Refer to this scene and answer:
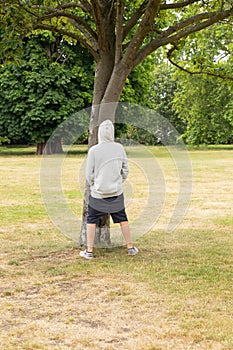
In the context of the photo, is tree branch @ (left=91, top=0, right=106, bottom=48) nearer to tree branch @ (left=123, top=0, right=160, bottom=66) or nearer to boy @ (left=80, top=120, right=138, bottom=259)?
tree branch @ (left=123, top=0, right=160, bottom=66)

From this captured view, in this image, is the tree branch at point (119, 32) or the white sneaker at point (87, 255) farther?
the tree branch at point (119, 32)

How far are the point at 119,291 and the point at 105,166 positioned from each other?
1.94 metres

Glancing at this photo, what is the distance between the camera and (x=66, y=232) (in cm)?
921

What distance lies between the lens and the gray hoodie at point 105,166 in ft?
23.1

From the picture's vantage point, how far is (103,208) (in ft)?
23.5

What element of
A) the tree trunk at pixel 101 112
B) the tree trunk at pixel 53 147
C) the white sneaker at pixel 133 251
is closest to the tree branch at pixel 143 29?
the tree trunk at pixel 101 112

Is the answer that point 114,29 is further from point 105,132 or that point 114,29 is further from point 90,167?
point 90,167

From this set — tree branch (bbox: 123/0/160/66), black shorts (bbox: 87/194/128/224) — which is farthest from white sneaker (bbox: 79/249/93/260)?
tree branch (bbox: 123/0/160/66)

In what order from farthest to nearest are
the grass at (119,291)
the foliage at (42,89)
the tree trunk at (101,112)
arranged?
the foliage at (42,89)
the tree trunk at (101,112)
the grass at (119,291)

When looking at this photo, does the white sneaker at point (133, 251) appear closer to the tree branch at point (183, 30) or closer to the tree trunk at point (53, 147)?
the tree branch at point (183, 30)

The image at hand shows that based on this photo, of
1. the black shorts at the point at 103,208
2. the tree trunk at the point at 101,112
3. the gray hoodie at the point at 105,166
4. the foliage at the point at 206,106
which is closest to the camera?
the gray hoodie at the point at 105,166

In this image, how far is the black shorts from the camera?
7137 millimetres

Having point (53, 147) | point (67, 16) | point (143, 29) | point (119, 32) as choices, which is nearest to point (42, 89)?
point (53, 147)

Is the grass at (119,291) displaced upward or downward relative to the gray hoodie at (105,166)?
downward
